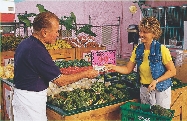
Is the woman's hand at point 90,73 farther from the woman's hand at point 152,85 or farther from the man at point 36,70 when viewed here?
the woman's hand at point 152,85

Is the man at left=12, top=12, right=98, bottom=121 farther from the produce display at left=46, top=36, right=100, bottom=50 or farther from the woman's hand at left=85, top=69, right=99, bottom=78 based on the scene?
the produce display at left=46, top=36, right=100, bottom=50

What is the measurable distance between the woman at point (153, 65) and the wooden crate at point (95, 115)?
1.51 feet

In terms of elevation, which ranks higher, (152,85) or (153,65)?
(153,65)

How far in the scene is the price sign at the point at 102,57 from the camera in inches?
162

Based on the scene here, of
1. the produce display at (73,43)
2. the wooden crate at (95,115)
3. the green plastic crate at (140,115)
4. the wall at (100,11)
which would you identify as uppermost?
the wall at (100,11)

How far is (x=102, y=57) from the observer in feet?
13.7

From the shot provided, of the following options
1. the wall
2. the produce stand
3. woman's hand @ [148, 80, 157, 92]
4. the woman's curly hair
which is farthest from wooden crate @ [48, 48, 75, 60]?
the wall

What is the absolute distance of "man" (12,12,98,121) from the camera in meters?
2.84

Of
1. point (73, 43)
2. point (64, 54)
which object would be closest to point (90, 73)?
point (64, 54)

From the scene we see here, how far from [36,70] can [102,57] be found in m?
1.50

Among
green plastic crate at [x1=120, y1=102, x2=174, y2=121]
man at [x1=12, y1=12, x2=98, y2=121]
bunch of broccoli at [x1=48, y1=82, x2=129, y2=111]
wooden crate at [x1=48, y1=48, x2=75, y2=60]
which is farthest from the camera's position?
wooden crate at [x1=48, y1=48, x2=75, y2=60]

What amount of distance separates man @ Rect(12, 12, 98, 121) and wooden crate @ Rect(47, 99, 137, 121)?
11.7 inches

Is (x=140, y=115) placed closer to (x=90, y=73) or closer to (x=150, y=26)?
(x=90, y=73)

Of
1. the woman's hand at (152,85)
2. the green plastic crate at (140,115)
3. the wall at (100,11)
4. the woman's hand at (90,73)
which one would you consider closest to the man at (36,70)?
the woman's hand at (90,73)
